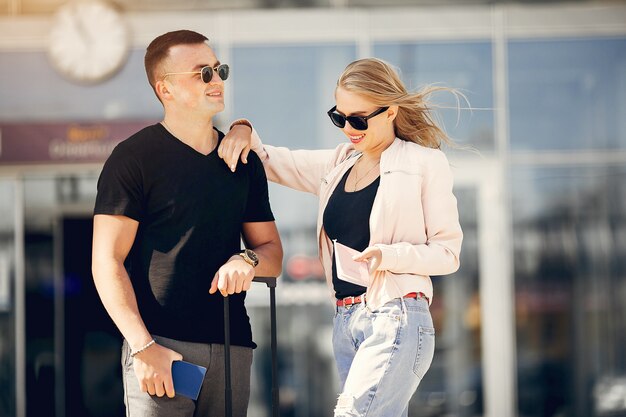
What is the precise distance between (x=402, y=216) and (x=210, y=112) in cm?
73

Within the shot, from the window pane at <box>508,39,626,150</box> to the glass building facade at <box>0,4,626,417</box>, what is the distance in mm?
14

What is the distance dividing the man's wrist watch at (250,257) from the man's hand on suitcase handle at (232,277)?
3 cm

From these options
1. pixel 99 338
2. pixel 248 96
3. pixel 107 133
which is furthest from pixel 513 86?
pixel 99 338

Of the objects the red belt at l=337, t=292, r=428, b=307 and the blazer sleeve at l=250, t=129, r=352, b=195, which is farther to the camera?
the blazer sleeve at l=250, t=129, r=352, b=195

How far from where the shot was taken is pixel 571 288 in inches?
405

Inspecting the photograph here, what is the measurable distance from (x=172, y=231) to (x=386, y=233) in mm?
710

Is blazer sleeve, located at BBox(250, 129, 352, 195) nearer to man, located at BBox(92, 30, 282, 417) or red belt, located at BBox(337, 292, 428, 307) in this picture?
man, located at BBox(92, 30, 282, 417)

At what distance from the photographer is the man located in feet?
11.1

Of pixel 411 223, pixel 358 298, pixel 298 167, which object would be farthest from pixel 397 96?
pixel 358 298

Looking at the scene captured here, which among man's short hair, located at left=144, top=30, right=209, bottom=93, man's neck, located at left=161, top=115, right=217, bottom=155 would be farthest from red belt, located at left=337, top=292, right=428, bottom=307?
man's short hair, located at left=144, top=30, right=209, bottom=93

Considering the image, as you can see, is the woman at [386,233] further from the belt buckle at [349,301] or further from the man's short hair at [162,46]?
the man's short hair at [162,46]

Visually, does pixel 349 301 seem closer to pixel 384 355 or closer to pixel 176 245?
pixel 384 355

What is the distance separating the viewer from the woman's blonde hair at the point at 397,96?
12.0 feet

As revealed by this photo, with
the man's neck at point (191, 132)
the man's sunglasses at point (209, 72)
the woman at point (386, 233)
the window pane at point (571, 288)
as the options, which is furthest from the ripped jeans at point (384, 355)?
the window pane at point (571, 288)
